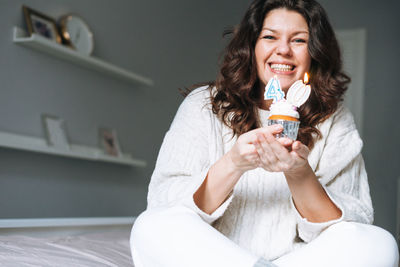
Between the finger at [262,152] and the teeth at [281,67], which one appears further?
the teeth at [281,67]

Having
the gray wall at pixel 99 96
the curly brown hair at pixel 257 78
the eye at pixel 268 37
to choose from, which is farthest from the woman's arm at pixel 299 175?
the gray wall at pixel 99 96

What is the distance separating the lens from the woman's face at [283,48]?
1542 mm

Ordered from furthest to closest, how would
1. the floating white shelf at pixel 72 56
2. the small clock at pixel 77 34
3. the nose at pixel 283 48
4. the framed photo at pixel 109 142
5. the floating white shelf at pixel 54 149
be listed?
the framed photo at pixel 109 142
the small clock at pixel 77 34
the floating white shelf at pixel 72 56
the floating white shelf at pixel 54 149
the nose at pixel 283 48

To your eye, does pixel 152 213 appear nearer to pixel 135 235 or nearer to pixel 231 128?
pixel 135 235

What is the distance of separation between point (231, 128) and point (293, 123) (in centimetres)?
41

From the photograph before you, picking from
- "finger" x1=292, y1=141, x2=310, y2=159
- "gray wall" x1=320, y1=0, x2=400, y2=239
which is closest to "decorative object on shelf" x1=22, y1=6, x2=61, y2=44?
"finger" x1=292, y1=141, x2=310, y2=159

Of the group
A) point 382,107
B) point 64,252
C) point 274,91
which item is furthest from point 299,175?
point 382,107

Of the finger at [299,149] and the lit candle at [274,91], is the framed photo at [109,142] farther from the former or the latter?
the finger at [299,149]

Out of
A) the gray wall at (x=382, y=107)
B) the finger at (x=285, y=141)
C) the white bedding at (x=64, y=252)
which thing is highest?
the finger at (x=285, y=141)

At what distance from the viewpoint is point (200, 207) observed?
1.29 m

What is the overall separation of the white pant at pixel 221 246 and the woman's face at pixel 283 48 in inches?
21.9

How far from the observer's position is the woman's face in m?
1.54

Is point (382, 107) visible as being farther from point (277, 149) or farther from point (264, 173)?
point (277, 149)

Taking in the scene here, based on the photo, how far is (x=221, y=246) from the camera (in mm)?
1095
